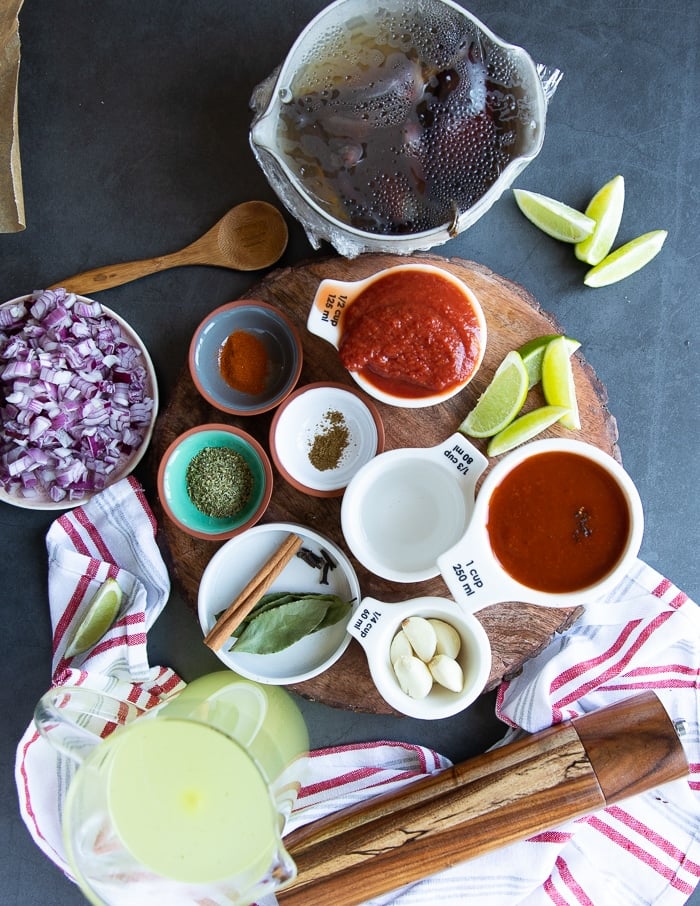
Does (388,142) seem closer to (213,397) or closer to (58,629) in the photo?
(213,397)

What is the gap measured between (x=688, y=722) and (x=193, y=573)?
137cm

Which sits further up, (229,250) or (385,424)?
(229,250)

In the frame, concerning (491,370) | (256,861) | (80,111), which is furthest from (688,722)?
(80,111)

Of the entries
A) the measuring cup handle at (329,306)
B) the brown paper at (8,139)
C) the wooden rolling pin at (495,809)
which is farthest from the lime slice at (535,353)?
the brown paper at (8,139)

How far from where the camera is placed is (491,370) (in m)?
1.94

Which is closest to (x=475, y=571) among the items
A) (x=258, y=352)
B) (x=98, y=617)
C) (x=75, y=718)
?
(x=258, y=352)

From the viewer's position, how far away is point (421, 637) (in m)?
1.80

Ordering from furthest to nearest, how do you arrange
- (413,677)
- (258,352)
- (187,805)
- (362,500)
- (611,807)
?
1. (611,807)
2. (258,352)
3. (362,500)
4. (413,677)
5. (187,805)

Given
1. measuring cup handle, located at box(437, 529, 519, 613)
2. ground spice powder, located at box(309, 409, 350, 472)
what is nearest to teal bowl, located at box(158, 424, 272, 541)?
ground spice powder, located at box(309, 409, 350, 472)

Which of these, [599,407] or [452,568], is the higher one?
[599,407]

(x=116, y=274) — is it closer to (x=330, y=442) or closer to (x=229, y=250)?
(x=229, y=250)

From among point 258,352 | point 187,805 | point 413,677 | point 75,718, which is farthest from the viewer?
point 258,352

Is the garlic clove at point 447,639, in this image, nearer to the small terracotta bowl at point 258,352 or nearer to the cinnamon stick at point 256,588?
the cinnamon stick at point 256,588

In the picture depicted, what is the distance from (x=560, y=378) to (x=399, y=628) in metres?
0.72
